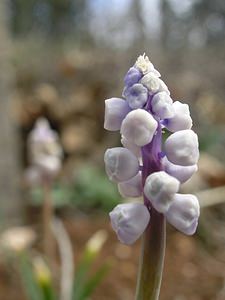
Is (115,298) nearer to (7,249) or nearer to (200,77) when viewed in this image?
(7,249)

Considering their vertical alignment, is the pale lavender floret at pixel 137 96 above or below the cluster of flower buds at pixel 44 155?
above

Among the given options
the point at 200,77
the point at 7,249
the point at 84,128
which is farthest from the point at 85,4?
the point at 7,249

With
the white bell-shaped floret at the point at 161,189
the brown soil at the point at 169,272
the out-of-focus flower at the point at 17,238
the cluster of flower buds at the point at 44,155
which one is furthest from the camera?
the out-of-focus flower at the point at 17,238

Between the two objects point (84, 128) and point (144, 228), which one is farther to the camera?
point (84, 128)

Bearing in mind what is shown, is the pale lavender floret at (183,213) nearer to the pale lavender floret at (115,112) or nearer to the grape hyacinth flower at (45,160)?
the pale lavender floret at (115,112)

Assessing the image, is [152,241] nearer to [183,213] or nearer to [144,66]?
[183,213]

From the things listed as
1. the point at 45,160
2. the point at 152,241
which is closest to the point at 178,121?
the point at 152,241

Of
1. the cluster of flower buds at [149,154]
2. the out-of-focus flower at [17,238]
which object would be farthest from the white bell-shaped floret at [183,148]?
the out-of-focus flower at [17,238]
